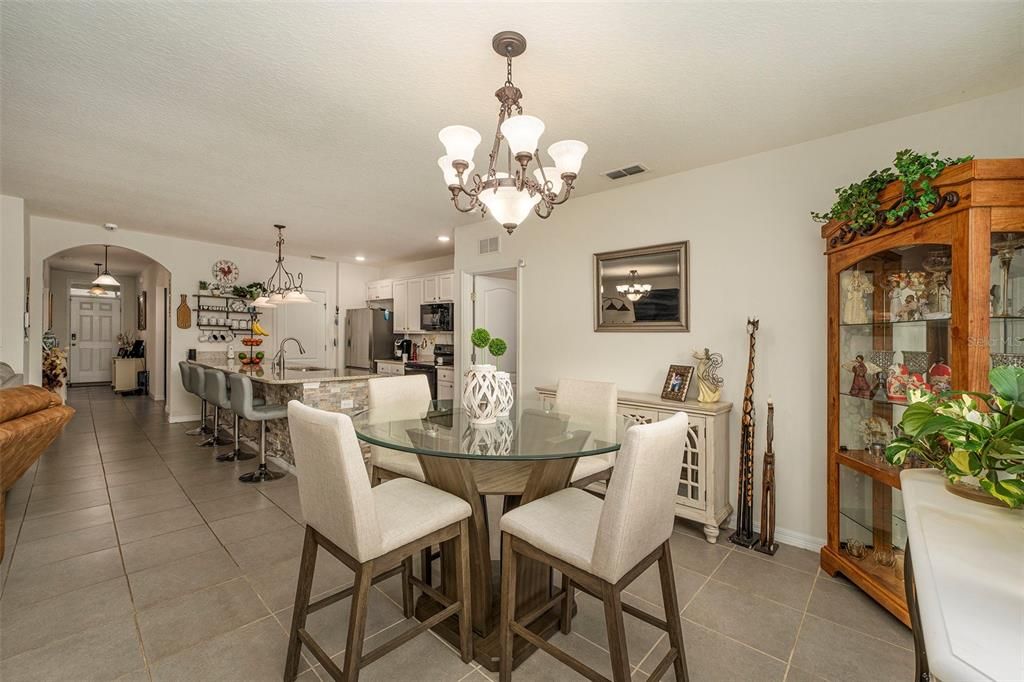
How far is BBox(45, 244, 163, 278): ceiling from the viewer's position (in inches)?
281

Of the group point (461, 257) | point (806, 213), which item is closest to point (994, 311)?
point (806, 213)

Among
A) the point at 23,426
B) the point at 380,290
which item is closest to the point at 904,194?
the point at 23,426

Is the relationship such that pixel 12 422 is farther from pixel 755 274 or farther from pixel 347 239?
pixel 755 274

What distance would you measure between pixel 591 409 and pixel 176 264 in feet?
19.8

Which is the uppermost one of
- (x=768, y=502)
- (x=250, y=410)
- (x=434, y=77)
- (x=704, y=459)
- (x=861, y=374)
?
(x=434, y=77)

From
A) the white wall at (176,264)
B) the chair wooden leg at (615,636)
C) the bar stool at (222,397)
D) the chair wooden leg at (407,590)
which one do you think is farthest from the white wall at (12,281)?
the chair wooden leg at (615,636)

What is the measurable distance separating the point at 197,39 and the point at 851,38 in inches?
107

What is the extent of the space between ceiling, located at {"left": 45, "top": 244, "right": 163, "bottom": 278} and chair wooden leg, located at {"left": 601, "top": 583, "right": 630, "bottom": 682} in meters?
8.04

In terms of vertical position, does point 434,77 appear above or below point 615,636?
above

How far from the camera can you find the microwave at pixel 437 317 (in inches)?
235

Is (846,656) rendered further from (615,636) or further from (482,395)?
(482,395)

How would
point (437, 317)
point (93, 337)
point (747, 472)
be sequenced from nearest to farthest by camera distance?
1. point (747, 472)
2. point (437, 317)
3. point (93, 337)

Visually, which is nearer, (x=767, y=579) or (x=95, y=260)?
(x=767, y=579)

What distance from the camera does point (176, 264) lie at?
231 inches
